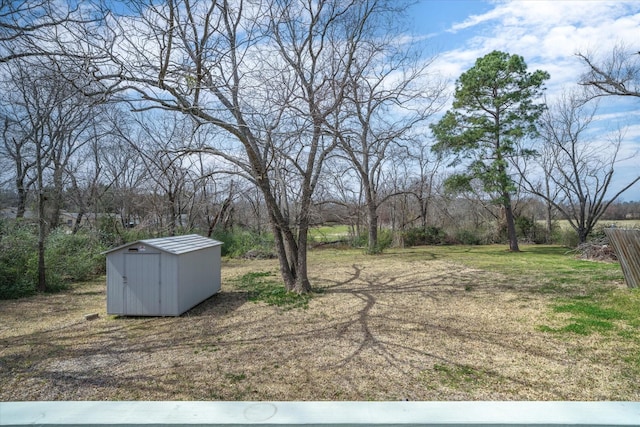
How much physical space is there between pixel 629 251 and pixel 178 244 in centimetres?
850

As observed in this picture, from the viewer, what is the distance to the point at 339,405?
1.50m

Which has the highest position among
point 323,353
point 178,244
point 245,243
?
point 178,244

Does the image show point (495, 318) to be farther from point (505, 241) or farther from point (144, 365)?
point (505, 241)

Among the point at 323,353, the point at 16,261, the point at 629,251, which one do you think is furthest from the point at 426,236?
the point at 323,353

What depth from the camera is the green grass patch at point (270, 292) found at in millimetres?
7371

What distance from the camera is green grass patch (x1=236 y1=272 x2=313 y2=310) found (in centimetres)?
737

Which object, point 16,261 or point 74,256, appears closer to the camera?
point 16,261

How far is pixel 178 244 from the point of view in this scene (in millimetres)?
7473

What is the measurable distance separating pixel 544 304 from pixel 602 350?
2.34 m

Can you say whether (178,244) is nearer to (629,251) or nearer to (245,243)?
(629,251)

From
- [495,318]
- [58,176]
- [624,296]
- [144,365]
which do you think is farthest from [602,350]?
[58,176]

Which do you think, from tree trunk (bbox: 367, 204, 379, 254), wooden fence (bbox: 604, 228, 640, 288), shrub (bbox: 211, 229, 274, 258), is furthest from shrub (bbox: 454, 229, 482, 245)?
wooden fence (bbox: 604, 228, 640, 288)

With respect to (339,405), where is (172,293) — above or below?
below

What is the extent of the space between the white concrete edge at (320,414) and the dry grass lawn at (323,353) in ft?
6.70
